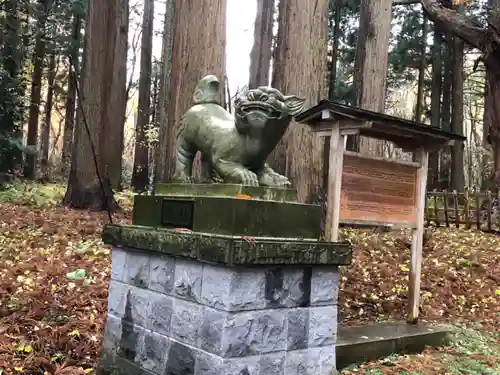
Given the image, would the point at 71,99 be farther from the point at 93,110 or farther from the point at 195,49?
the point at 195,49

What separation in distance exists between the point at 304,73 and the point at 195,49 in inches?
86.0

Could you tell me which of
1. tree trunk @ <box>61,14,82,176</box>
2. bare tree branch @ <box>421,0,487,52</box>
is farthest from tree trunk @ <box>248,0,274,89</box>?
bare tree branch @ <box>421,0,487,52</box>

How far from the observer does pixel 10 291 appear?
243 inches

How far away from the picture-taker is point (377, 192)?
5.65 metres

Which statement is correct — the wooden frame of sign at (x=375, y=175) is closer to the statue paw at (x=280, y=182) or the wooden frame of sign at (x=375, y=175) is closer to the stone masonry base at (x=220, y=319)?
the statue paw at (x=280, y=182)

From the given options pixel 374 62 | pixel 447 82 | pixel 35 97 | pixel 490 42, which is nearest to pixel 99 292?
pixel 374 62

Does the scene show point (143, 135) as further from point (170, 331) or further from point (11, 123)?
point (170, 331)

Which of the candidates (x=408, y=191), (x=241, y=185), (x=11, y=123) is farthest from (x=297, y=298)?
(x=11, y=123)

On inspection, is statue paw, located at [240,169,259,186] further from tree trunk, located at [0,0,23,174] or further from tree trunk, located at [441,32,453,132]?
tree trunk, located at [441,32,453,132]

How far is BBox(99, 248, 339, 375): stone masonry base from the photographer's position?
3.63 metres

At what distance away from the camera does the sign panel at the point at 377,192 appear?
541 cm

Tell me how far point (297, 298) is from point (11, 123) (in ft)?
44.4

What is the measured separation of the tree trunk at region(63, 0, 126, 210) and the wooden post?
23.5ft

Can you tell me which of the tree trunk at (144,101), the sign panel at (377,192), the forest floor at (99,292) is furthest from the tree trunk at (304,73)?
the tree trunk at (144,101)
